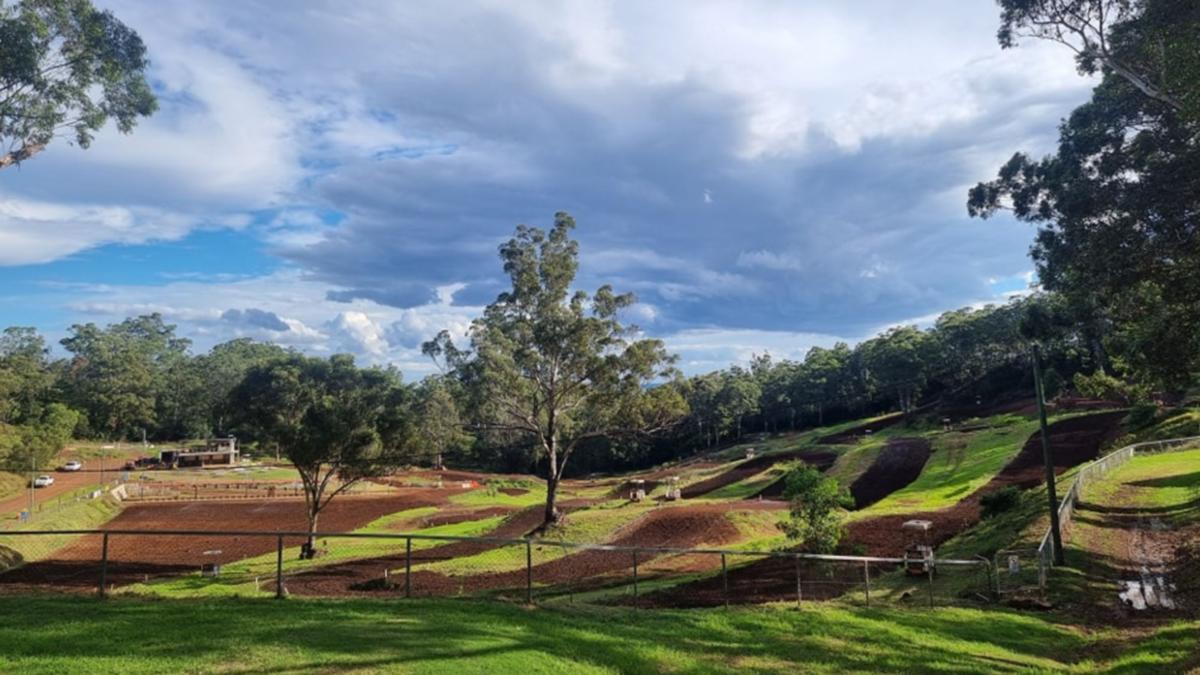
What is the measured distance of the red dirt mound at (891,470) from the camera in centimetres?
4634

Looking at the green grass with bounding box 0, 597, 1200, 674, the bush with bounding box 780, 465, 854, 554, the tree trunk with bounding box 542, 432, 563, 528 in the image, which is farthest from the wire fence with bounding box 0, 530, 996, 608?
the tree trunk with bounding box 542, 432, 563, 528

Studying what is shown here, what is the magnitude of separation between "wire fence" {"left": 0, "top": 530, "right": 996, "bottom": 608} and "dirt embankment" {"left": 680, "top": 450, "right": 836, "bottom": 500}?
96.9 feet

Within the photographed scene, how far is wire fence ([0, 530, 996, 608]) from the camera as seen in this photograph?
683 inches

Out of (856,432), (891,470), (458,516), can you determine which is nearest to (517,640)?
(458,516)

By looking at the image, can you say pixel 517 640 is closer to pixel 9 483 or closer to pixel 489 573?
pixel 489 573

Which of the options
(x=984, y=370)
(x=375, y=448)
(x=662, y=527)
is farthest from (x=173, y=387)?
(x=984, y=370)

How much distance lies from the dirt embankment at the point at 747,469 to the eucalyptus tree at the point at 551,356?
69.5 ft

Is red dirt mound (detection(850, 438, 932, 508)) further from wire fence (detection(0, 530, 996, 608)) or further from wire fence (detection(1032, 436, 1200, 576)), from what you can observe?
wire fence (detection(0, 530, 996, 608))

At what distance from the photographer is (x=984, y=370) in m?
110

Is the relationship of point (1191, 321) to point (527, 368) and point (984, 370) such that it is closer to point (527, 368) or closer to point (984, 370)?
point (527, 368)

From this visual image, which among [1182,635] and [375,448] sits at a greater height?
[375,448]

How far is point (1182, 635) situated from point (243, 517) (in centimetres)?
4961

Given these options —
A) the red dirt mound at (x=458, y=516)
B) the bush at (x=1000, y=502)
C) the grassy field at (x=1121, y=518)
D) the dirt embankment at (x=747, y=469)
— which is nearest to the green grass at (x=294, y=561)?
the red dirt mound at (x=458, y=516)

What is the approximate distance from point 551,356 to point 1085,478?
2484cm
